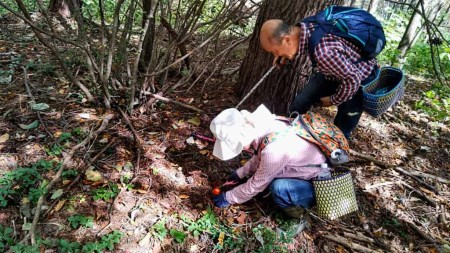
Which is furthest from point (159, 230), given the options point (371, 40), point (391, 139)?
point (391, 139)

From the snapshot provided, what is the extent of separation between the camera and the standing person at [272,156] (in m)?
2.13

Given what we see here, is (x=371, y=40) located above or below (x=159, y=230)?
above

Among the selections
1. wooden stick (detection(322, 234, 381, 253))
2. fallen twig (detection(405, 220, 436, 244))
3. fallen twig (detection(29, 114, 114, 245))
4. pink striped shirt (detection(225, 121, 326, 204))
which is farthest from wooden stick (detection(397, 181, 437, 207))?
fallen twig (detection(29, 114, 114, 245))

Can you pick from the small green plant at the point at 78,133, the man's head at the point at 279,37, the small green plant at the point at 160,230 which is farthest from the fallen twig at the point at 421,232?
the small green plant at the point at 78,133

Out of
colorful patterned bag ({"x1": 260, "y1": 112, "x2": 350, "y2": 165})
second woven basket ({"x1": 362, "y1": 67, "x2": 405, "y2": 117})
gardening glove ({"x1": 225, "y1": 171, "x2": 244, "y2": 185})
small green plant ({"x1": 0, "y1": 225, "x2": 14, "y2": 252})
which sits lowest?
small green plant ({"x1": 0, "y1": 225, "x2": 14, "y2": 252})

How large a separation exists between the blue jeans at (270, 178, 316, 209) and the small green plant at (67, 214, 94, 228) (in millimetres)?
1360

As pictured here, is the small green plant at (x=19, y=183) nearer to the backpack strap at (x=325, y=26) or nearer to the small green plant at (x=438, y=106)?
the backpack strap at (x=325, y=26)

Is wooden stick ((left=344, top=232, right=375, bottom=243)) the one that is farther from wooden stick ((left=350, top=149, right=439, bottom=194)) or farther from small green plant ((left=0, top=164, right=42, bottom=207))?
small green plant ((left=0, top=164, right=42, bottom=207))

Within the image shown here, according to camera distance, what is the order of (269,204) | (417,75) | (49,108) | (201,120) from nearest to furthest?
(269,204)
(49,108)
(201,120)
(417,75)

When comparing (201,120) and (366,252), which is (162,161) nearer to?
(201,120)

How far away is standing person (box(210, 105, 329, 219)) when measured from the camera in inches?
83.8

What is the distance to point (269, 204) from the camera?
260 cm

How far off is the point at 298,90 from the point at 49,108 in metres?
2.57

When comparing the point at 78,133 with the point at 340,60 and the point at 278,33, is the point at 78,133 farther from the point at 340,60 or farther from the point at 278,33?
the point at 340,60
